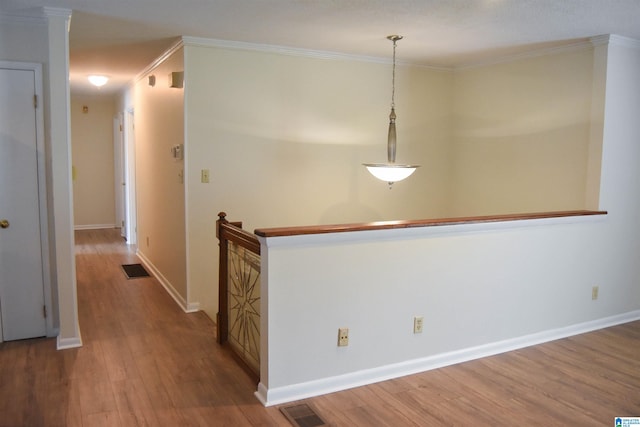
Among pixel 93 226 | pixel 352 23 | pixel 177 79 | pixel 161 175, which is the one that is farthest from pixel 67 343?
pixel 93 226

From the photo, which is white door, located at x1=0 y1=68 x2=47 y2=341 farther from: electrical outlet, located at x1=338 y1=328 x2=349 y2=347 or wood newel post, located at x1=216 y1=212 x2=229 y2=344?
electrical outlet, located at x1=338 y1=328 x2=349 y2=347

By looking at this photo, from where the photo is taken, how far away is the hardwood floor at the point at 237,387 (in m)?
2.84

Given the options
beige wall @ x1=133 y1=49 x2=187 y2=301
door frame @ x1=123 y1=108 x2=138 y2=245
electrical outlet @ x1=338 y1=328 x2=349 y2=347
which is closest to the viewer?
electrical outlet @ x1=338 y1=328 x2=349 y2=347

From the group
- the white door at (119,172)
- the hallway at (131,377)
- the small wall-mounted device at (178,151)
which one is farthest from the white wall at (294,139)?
the white door at (119,172)

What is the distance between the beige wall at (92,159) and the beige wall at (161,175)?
2.65 meters

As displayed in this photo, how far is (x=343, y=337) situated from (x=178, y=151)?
7.88ft

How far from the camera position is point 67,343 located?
12.3ft

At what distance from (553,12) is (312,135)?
229 centimetres

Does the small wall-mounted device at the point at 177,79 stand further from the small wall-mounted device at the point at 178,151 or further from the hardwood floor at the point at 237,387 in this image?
the hardwood floor at the point at 237,387

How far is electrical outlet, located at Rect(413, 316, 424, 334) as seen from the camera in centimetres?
341

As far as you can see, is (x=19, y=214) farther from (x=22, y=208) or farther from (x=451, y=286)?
(x=451, y=286)

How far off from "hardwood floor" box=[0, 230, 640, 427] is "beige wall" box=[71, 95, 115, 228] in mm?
5292

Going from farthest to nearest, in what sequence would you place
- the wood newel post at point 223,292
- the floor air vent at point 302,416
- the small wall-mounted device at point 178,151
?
the small wall-mounted device at point 178,151 → the wood newel post at point 223,292 → the floor air vent at point 302,416

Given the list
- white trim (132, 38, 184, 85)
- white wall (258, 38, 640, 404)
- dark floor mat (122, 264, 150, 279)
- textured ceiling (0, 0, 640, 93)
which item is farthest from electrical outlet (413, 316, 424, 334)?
dark floor mat (122, 264, 150, 279)
